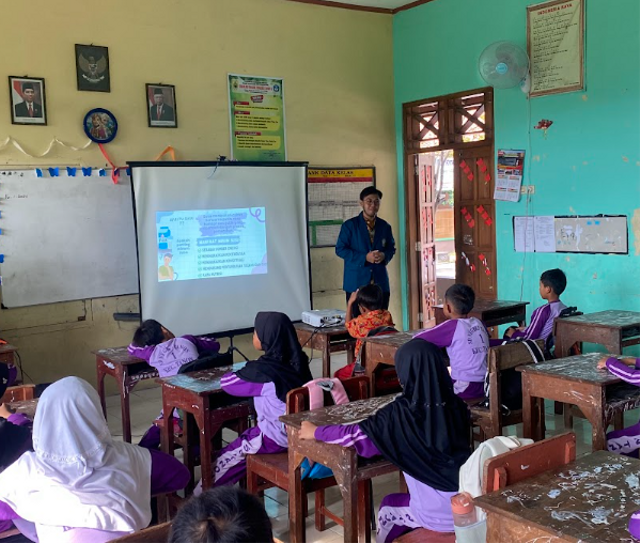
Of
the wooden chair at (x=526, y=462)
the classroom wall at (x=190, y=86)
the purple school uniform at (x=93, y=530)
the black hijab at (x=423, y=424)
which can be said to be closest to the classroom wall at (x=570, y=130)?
the classroom wall at (x=190, y=86)

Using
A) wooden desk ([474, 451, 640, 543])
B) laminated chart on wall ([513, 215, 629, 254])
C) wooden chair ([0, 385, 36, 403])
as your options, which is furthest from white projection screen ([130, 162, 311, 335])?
wooden desk ([474, 451, 640, 543])

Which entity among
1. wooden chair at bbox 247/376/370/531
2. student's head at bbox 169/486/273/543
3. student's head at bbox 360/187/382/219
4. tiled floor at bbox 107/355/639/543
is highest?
student's head at bbox 360/187/382/219

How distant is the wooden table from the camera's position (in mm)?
4301

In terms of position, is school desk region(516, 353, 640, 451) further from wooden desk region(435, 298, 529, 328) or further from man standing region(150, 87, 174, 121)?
man standing region(150, 87, 174, 121)

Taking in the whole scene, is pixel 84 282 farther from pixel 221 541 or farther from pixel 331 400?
pixel 221 541

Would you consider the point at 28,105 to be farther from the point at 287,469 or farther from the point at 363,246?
the point at 287,469

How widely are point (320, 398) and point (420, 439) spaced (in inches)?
24.3

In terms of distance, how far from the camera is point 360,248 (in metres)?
6.01

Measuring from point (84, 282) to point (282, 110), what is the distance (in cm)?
234

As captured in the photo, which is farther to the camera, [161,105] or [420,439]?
[161,105]

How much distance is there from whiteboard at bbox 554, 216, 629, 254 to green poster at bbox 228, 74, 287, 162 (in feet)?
8.20

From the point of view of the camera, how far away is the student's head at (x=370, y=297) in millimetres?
4324

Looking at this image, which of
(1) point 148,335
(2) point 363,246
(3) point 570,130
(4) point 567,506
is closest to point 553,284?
(3) point 570,130

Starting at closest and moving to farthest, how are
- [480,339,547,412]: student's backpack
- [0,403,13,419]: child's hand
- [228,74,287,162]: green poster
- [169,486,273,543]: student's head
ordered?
1. [169,486,273,543]: student's head
2. [0,403,13,419]: child's hand
3. [480,339,547,412]: student's backpack
4. [228,74,287,162]: green poster
